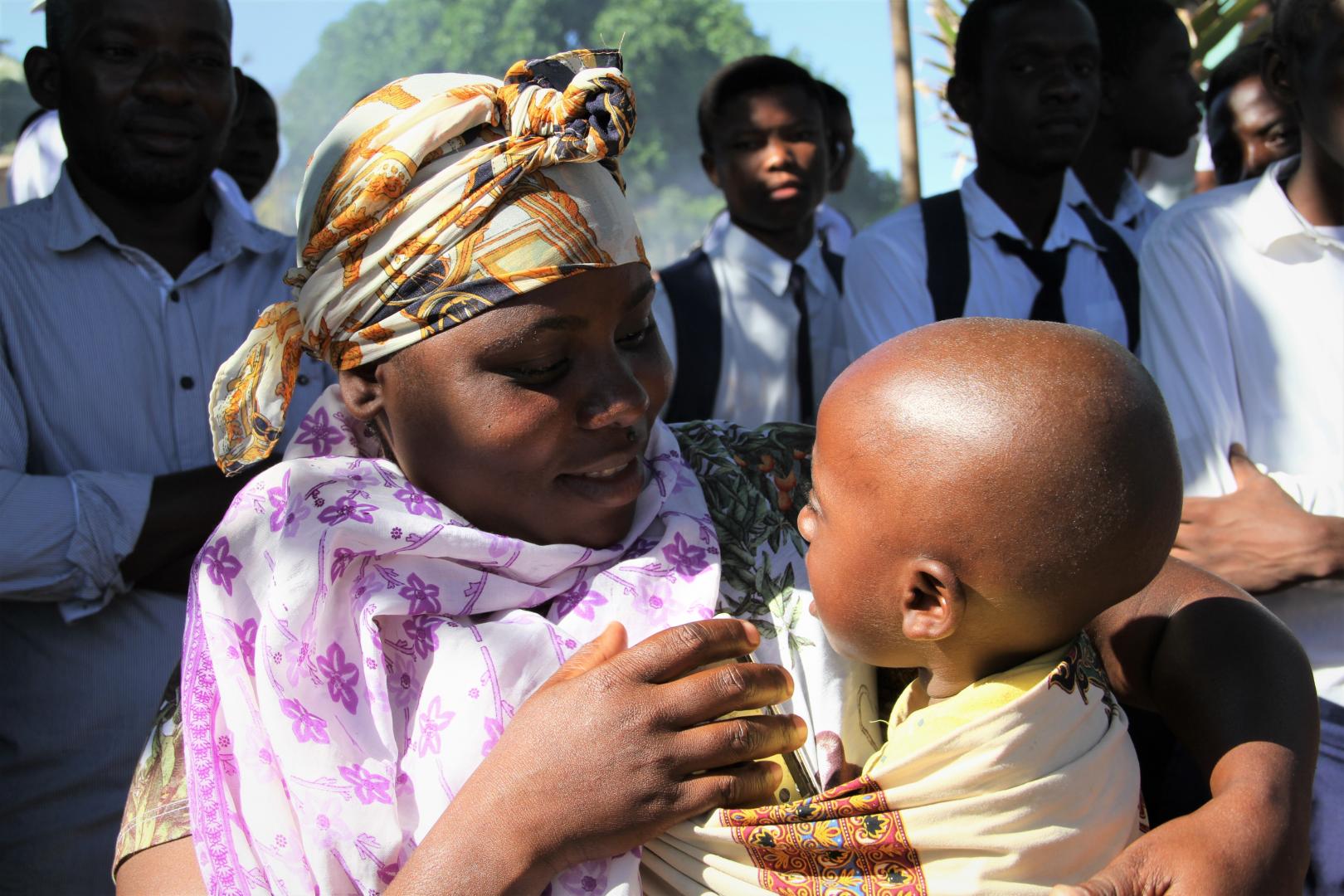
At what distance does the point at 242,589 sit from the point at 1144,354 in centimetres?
224

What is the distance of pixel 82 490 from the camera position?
2688 mm

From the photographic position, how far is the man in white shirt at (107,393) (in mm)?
2715

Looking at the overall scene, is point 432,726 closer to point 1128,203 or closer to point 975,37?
point 975,37

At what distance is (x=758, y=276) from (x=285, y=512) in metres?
3.69

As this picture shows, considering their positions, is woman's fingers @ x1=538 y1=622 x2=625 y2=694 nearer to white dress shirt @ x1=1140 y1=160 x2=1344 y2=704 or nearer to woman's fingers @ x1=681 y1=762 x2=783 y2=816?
woman's fingers @ x1=681 y1=762 x2=783 y2=816

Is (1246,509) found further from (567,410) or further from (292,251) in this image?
(292,251)

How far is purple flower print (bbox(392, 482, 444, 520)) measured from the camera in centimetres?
193

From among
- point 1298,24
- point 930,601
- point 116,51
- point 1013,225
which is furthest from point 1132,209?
point 930,601

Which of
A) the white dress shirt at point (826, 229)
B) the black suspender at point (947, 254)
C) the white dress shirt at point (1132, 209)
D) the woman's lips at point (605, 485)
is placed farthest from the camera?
the white dress shirt at point (826, 229)

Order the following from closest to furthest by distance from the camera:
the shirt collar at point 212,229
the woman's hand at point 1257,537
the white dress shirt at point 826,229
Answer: the woman's hand at point 1257,537
the shirt collar at point 212,229
the white dress shirt at point 826,229

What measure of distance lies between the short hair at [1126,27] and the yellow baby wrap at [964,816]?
4.77 meters

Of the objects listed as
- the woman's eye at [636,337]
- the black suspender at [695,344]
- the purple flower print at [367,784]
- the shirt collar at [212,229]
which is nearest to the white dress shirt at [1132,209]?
the black suspender at [695,344]

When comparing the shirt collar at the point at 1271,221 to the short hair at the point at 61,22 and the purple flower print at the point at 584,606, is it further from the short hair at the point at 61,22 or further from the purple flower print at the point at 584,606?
the short hair at the point at 61,22

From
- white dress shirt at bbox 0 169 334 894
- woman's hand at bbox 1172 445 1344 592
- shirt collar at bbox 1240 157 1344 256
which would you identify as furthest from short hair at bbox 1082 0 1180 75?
white dress shirt at bbox 0 169 334 894
